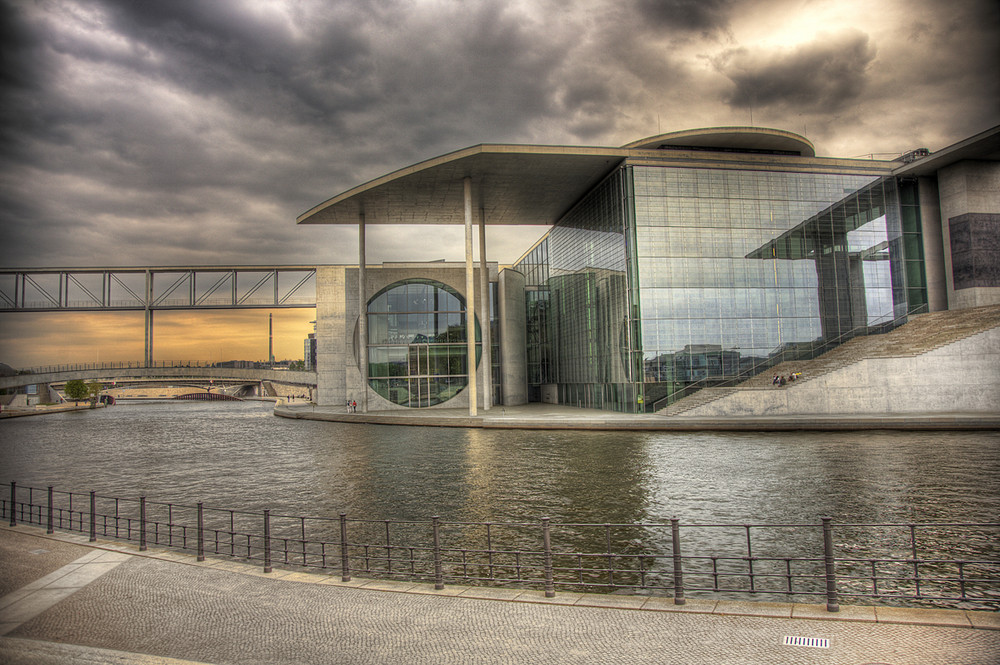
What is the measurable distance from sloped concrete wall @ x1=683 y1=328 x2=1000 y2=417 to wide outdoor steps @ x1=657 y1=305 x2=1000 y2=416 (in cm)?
53

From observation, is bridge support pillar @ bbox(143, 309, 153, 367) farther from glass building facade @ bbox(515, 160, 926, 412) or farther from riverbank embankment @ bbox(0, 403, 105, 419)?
glass building facade @ bbox(515, 160, 926, 412)

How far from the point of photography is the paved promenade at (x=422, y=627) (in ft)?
20.2

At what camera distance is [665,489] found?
16547mm

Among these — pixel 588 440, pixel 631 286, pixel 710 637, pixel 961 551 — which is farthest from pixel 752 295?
pixel 710 637

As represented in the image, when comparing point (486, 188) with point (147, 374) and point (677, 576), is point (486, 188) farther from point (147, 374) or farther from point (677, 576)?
point (147, 374)

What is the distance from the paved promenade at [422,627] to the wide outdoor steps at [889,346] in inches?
1154

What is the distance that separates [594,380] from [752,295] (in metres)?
12.4

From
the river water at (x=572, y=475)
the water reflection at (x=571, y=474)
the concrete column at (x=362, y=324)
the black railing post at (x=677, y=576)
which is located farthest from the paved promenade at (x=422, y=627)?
the concrete column at (x=362, y=324)

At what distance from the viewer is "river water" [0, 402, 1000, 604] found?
14164 millimetres

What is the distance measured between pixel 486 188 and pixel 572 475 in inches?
1258

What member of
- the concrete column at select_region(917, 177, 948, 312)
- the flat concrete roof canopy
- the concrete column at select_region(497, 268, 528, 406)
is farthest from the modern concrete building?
the concrete column at select_region(497, 268, 528, 406)

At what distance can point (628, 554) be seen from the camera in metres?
10.5

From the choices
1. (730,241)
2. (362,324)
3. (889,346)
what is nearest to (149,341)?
(362,324)

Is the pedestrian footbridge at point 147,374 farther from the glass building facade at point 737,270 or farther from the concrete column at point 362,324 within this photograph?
the glass building facade at point 737,270
